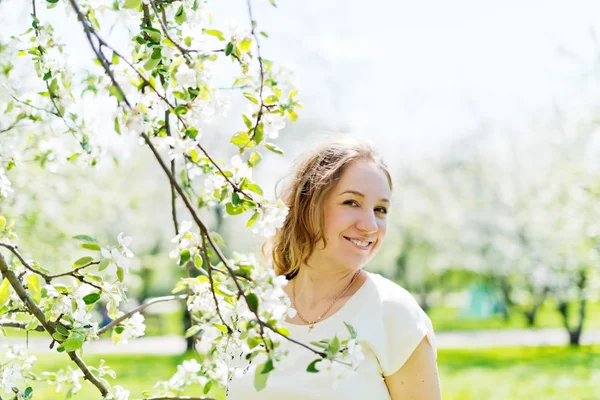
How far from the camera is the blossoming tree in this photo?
3.76 ft

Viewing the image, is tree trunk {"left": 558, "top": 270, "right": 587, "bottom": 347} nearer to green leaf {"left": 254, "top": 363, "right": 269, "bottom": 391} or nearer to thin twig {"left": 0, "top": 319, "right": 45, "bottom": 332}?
thin twig {"left": 0, "top": 319, "right": 45, "bottom": 332}

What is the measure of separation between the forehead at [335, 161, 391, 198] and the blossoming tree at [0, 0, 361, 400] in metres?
0.61

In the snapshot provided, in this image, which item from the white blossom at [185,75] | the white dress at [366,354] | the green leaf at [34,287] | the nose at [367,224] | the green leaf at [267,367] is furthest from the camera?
the nose at [367,224]

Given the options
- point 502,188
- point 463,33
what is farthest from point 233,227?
point 463,33

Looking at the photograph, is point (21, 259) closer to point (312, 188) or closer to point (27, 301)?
point (27, 301)

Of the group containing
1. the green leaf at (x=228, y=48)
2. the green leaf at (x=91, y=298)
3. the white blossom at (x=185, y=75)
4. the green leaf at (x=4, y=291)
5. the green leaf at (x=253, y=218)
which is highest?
the green leaf at (x=228, y=48)

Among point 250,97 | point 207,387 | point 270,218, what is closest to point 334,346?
point 270,218

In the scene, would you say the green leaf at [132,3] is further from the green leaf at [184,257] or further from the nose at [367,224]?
the nose at [367,224]

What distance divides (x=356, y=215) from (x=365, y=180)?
11cm

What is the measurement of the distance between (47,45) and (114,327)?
648 millimetres

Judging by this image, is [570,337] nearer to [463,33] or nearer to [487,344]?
[487,344]

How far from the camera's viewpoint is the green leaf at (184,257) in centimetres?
129

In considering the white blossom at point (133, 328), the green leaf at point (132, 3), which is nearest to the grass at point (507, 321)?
the white blossom at point (133, 328)

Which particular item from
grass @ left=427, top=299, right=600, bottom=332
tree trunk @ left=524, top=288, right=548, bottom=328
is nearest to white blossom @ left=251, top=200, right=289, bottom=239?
tree trunk @ left=524, top=288, right=548, bottom=328
